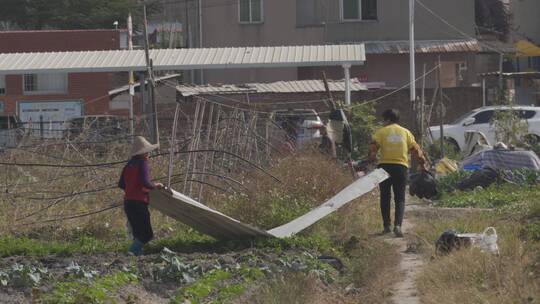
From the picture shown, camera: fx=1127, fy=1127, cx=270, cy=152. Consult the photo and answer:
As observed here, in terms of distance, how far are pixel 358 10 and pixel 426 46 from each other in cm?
321

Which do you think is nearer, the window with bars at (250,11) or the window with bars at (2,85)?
the window with bars at (2,85)

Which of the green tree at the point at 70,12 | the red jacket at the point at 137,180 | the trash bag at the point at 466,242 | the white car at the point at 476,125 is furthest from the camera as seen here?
the green tree at the point at 70,12

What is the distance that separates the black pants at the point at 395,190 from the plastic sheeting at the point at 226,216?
0.28 metres

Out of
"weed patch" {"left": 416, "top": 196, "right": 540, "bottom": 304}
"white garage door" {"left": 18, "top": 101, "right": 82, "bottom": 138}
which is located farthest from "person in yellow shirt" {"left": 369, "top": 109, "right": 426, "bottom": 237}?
"white garage door" {"left": 18, "top": 101, "right": 82, "bottom": 138}

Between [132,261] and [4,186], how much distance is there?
634 cm

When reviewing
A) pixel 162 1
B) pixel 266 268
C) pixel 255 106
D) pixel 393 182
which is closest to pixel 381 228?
pixel 393 182

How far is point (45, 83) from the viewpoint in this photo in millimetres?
41250

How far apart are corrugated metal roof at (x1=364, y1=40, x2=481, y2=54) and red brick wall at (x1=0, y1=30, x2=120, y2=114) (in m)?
9.52

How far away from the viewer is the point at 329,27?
42812 millimetres

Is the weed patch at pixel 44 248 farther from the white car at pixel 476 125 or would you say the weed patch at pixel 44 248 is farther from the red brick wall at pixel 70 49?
the red brick wall at pixel 70 49

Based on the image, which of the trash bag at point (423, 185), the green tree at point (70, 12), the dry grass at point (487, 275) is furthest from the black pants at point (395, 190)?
the green tree at point (70, 12)

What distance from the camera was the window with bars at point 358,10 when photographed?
142 ft

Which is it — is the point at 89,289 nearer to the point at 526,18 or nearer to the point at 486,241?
the point at 486,241

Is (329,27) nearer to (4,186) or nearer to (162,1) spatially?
(162,1)
